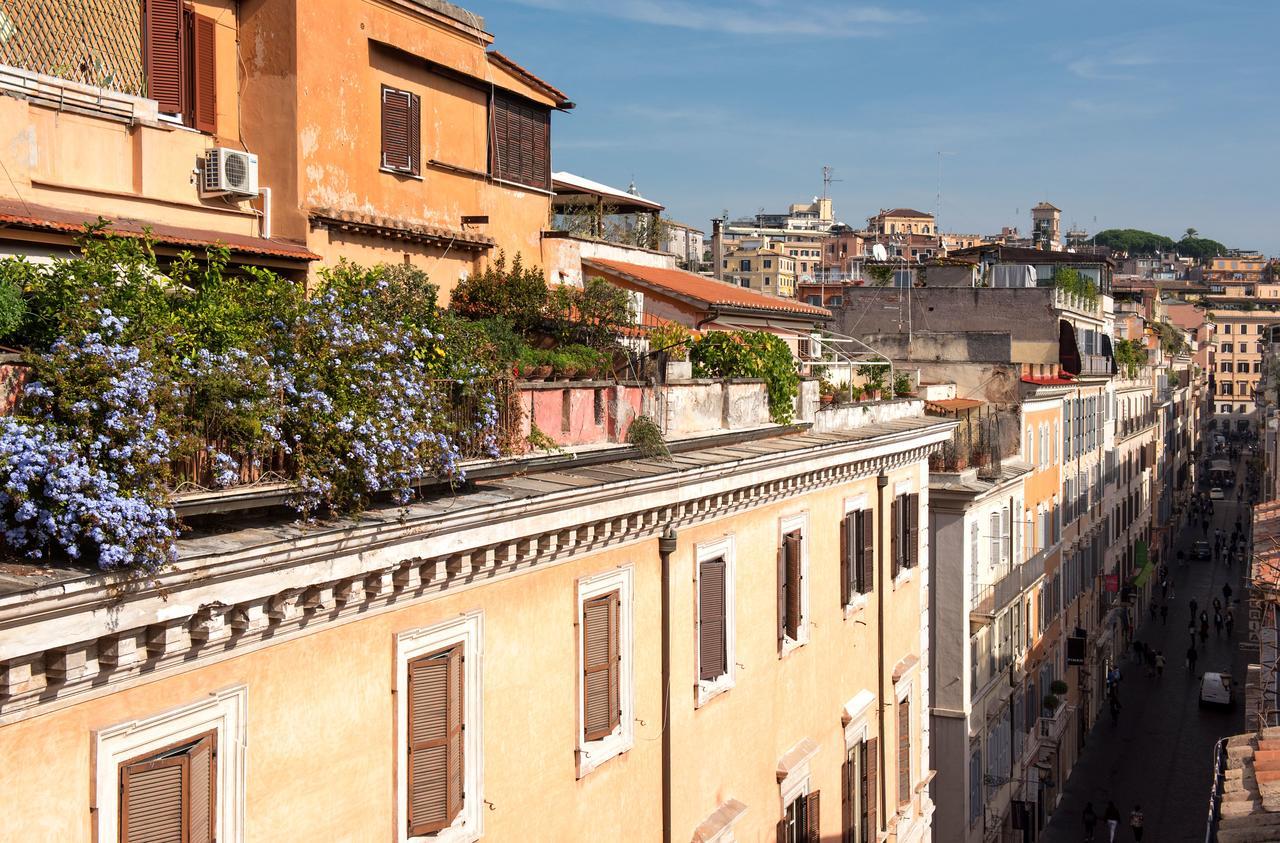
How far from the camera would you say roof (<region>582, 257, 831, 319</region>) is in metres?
18.3

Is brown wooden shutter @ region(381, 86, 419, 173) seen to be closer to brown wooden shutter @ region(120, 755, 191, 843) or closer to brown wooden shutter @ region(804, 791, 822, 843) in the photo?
brown wooden shutter @ region(120, 755, 191, 843)

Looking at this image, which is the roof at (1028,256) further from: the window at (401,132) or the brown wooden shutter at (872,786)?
the window at (401,132)

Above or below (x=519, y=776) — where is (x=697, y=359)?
above

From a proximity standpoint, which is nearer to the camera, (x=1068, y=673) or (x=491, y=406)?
(x=491, y=406)

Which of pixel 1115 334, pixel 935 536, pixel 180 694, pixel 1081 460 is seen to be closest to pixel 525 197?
pixel 180 694

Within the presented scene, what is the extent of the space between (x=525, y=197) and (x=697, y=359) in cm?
349

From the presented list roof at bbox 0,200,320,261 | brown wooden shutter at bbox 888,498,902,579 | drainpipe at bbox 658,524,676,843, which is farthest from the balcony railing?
roof at bbox 0,200,320,261

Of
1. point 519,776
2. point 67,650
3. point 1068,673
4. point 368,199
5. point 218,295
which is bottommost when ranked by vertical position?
point 1068,673

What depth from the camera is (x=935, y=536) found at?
25297 mm

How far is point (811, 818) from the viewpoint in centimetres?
1568

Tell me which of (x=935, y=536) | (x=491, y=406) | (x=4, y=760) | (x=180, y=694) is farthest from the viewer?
(x=935, y=536)

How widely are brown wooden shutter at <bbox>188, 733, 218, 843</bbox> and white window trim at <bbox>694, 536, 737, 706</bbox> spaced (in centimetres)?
634

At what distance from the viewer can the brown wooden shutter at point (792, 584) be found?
49.0 ft

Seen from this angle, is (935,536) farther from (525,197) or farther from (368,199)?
(368,199)
